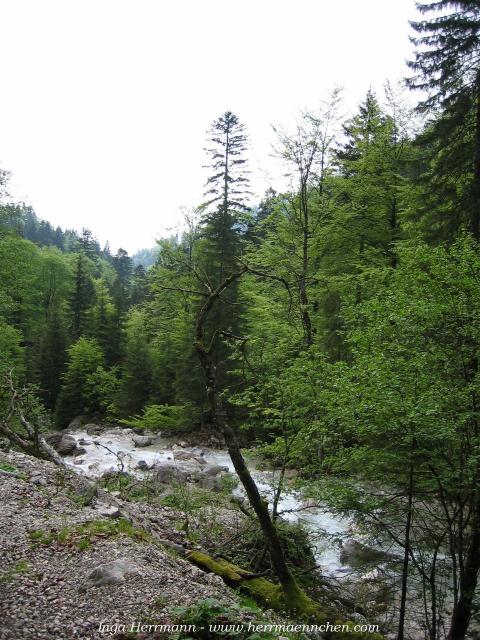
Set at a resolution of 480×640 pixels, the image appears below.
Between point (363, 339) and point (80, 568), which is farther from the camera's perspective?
point (363, 339)

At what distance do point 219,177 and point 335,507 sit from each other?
68.8ft

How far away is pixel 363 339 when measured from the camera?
7.96m

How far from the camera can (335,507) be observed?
7.16m

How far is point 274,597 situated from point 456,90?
12608 mm

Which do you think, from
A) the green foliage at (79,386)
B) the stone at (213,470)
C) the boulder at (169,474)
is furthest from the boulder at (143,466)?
the green foliage at (79,386)

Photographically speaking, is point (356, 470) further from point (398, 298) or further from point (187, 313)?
point (187, 313)

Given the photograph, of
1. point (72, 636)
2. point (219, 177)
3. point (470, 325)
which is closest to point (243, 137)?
point (219, 177)

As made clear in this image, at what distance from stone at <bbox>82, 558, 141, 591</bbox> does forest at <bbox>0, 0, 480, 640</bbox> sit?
189 centimetres

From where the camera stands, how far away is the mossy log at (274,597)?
6.41m

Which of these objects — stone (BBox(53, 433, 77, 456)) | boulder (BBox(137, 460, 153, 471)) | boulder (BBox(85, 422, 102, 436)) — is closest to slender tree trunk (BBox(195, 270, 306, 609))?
boulder (BBox(137, 460, 153, 471))

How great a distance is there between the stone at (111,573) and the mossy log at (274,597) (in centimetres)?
186

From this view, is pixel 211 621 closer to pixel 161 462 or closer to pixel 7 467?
pixel 7 467

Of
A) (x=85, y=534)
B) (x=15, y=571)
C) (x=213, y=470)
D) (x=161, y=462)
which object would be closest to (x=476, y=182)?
(x=85, y=534)

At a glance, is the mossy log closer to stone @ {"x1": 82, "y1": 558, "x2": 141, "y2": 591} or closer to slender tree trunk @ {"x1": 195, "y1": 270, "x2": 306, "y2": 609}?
slender tree trunk @ {"x1": 195, "y1": 270, "x2": 306, "y2": 609}
